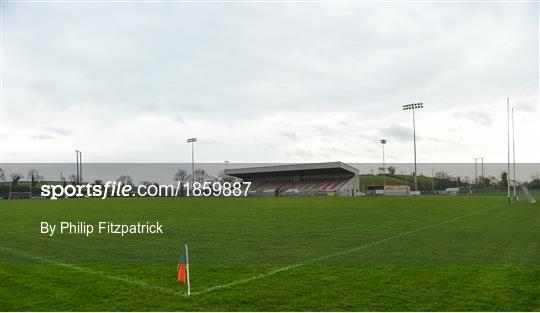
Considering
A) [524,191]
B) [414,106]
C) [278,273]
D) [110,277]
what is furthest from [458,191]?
[110,277]

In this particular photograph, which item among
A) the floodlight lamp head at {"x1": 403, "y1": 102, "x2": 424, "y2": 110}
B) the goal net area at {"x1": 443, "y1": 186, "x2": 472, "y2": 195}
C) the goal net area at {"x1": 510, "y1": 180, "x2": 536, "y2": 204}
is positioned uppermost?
the floodlight lamp head at {"x1": 403, "y1": 102, "x2": 424, "y2": 110}

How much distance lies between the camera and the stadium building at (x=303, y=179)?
100 meters

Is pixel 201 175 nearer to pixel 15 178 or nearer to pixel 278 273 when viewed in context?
pixel 15 178

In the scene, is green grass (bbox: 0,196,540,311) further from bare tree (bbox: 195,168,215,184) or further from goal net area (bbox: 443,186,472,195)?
bare tree (bbox: 195,168,215,184)

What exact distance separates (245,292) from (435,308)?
3.00m

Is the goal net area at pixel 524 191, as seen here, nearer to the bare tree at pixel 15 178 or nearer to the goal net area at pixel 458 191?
the goal net area at pixel 458 191

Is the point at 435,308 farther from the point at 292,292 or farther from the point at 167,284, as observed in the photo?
the point at 167,284

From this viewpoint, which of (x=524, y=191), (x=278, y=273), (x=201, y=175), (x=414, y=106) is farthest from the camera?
(x=201, y=175)

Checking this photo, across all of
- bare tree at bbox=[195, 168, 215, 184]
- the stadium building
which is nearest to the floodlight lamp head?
the stadium building

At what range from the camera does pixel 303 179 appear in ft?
367

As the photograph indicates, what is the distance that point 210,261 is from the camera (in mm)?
11195

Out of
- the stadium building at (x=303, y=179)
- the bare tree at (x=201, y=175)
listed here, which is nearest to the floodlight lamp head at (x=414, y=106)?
the stadium building at (x=303, y=179)

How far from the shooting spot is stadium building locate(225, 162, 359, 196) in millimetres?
100125

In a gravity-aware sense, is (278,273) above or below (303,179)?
below
